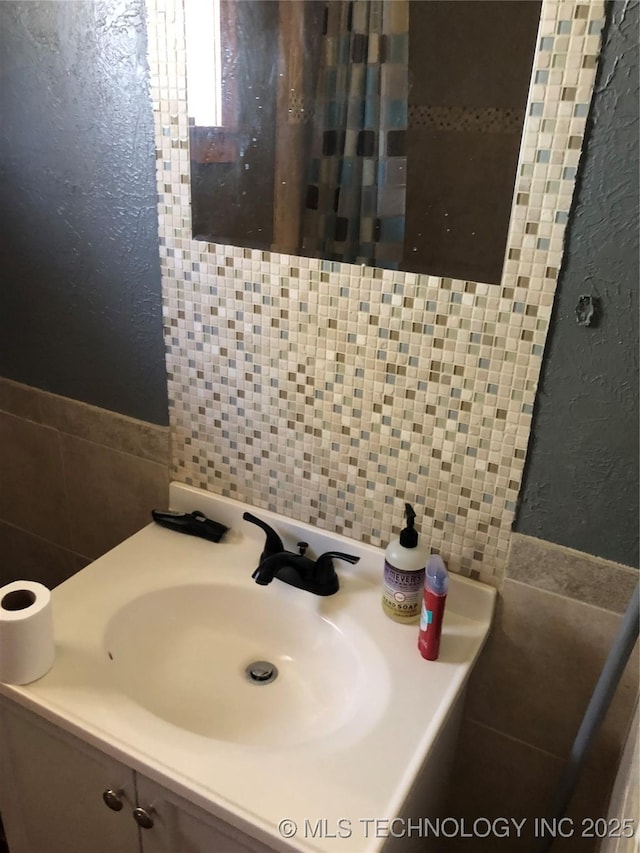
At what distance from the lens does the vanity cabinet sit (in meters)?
0.93

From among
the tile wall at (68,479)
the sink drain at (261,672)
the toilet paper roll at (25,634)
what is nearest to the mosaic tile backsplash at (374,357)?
the tile wall at (68,479)

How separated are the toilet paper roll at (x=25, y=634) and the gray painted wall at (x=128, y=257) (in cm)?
50

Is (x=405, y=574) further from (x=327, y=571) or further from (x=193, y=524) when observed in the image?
(x=193, y=524)

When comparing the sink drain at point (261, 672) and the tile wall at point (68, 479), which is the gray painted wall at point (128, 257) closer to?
the tile wall at point (68, 479)

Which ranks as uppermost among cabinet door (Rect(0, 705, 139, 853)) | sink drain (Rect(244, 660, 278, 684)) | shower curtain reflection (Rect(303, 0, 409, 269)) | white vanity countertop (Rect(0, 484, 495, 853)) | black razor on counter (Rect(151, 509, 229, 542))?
shower curtain reflection (Rect(303, 0, 409, 269))

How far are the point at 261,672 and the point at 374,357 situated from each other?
0.59 metres

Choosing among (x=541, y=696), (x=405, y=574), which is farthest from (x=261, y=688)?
(x=541, y=696)

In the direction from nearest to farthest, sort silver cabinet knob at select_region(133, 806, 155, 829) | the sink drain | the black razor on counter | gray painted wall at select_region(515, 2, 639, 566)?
gray painted wall at select_region(515, 2, 639, 566) → silver cabinet knob at select_region(133, 806, 155, 829) → the sink drain → the black razor on counter

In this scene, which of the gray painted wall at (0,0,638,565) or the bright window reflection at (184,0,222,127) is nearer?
the gray painted wall at (0,0,638,565)

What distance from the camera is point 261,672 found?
1.20 m

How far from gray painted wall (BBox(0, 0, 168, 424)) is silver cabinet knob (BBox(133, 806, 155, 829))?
0.72 meters

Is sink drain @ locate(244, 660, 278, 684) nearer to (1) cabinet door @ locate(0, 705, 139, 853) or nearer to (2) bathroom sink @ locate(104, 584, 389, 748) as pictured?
(2) bathroom sink @ locate(104, 584, 389, 748)

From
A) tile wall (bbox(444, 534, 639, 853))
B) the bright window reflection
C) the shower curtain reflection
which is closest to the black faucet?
tile wall (bbox(444, 534, 639, 853))

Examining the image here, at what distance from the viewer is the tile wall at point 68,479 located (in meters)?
1.48
